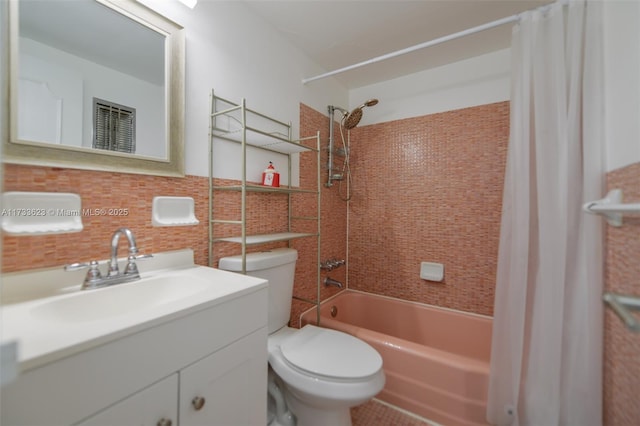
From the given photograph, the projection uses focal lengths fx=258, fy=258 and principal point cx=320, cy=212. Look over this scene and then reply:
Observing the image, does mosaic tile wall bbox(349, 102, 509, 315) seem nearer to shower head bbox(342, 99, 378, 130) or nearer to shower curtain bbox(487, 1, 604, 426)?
shower head bbox(342, 99, 378, 130)

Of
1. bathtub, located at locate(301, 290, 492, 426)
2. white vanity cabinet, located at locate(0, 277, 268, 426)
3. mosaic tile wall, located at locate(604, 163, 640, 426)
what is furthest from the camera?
bathtub, located at locate(301, 290, 492, 426)

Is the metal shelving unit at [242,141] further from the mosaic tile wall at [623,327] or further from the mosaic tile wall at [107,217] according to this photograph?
the mosaic tile wall at [623,327]

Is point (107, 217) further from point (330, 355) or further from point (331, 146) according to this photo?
point (331, 146)

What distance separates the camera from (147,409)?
65 centimetres

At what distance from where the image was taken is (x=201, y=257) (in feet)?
4.06

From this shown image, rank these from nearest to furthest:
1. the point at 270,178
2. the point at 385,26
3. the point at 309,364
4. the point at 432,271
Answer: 1. the point at 309,364
2. the point at 270,178
3. the point at 385,26
4. the point at 432,271

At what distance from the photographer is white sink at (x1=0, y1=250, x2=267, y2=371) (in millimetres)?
548

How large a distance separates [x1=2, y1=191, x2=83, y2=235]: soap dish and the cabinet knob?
25.9 inches

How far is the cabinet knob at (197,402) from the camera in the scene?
0.75m

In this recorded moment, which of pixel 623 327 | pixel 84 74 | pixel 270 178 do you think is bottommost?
pixel 623 327

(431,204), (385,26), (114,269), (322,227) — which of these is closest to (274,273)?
(114,269)

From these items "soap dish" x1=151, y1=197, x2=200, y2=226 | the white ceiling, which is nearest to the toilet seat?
"soap dish" x1=151, y1=197, x2=200, y2=226

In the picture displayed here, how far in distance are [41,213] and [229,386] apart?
80cm

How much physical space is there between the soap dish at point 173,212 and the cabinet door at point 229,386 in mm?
576
